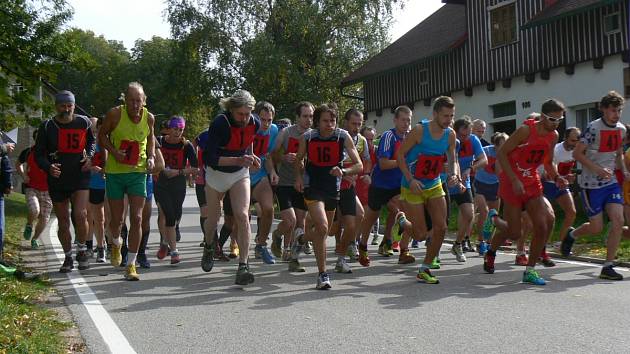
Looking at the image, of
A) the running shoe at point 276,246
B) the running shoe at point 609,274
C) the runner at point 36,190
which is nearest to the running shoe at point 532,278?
the running shoe at point 609,274

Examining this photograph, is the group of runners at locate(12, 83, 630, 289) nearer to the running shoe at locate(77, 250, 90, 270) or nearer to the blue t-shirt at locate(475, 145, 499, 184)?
the running shoe at locate(77, 250, 90, 270)

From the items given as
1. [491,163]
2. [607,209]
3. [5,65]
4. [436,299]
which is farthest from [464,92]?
[436,299]

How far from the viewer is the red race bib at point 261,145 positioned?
34.9 feet

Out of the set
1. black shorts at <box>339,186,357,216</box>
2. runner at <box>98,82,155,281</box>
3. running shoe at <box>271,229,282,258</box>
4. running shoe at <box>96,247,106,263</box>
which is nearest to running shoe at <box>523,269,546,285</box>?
black shorts at <box>339,186,357,216</box>

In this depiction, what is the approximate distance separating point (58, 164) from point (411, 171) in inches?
159

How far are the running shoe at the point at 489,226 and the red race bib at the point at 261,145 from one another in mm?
3059

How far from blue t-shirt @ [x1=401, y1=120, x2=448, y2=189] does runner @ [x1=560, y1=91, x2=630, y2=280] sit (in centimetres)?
156

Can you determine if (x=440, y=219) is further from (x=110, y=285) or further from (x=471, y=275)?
(x=110, y=285)

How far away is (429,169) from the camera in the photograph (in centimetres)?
877

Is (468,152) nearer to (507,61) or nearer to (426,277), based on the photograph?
(426,277)

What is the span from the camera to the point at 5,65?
2512 cm

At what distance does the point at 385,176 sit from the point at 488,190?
1975mm

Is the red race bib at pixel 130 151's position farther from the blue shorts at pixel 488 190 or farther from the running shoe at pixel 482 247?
the blue shorts at pixel 488 190

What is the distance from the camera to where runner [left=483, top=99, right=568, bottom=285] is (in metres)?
8.40
